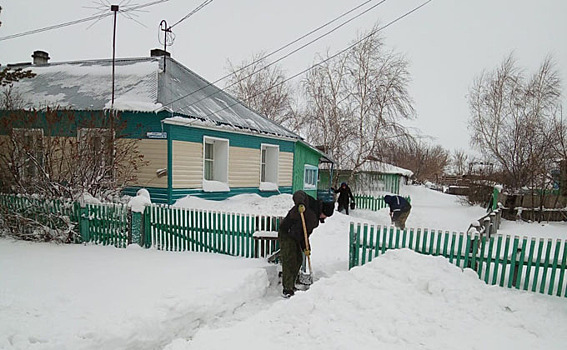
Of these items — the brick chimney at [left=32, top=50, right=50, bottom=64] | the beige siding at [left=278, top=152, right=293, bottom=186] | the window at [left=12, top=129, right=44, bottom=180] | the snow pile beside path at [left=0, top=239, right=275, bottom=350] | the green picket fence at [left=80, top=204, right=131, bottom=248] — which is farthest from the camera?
the brick chimney at [left=32, top=50, right=50, bottom=64]

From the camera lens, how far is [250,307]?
16.9ft

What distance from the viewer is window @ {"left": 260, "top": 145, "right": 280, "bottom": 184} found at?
592 inches

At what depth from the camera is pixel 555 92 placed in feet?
72.1

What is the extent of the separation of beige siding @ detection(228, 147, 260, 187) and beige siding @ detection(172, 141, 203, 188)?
140 centimetres

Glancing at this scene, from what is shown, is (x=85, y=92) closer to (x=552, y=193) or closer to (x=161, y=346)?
(x=161, y=346)

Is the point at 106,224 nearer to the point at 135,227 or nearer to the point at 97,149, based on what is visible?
the point at 135,227

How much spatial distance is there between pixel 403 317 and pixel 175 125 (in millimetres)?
8727

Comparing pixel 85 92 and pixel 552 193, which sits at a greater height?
pixel 85 92

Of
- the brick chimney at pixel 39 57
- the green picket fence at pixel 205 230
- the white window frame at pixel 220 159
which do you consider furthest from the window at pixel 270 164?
the brick chimney at pixel 39 57

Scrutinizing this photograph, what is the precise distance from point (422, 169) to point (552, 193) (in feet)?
139

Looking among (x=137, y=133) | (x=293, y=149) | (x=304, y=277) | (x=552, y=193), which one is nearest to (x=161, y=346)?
(x=304, y=277)

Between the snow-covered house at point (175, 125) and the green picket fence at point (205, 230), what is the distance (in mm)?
3263

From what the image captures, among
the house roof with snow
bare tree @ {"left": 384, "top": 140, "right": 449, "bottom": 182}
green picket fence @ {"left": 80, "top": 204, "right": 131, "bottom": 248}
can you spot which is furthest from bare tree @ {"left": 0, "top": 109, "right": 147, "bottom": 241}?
bare tree @ {"left": 384, "top": 140, "right": 449, "bottom": 182}

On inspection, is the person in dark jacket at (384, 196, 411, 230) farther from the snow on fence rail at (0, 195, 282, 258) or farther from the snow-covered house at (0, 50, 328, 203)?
the snow on fence rail at (0, 195, 282, 258)
